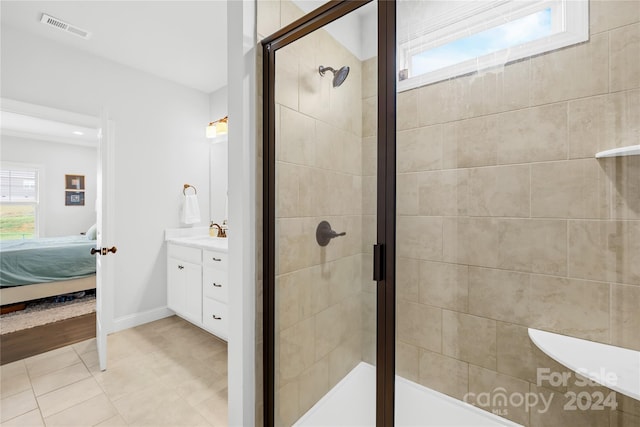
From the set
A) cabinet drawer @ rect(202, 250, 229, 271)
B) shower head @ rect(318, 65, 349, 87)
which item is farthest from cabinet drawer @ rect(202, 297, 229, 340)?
shower head @ rect(318, 65, 349, 87)

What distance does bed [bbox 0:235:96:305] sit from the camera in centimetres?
341

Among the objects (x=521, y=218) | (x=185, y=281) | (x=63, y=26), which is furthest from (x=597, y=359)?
(x=63, y=26)

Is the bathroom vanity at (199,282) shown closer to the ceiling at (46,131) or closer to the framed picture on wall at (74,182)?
the ceiling at (46,131)

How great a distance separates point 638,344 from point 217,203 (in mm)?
3461

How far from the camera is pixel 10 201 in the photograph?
4.99 metres

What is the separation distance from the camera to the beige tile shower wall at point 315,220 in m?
1.21

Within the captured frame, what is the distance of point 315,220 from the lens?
1325mm

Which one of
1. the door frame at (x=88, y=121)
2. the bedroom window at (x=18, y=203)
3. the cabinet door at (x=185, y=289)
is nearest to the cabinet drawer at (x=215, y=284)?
the cabinet door at (x=185, y=289)

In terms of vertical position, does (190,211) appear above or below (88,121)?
below

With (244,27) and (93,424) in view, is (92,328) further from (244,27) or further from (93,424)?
(244,27)

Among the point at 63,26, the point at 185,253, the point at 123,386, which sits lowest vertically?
the point at 123,386

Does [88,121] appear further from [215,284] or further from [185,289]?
[215,284]

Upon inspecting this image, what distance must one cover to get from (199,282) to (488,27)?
2.75 metres

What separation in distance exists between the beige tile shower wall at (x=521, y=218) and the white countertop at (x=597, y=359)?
0.12ft
